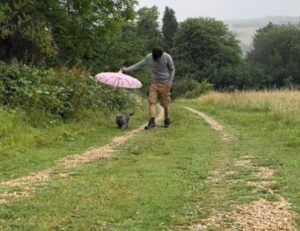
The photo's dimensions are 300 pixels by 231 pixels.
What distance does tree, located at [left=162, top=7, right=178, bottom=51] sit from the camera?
9325 centimetres

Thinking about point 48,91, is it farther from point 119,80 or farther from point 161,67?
point 161,67

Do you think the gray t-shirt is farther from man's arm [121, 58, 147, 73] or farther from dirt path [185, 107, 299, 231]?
dirt path [185, 107, 299, 231]

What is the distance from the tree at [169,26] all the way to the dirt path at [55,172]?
271ft

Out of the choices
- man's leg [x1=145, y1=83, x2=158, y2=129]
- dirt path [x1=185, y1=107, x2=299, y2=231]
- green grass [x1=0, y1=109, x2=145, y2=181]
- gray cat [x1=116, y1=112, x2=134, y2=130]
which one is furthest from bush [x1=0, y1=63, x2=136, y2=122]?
dirt path [x1=185, y1=107, x2=299, y2=231]

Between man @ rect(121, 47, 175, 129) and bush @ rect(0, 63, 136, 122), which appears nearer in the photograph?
bush @ rect(0, 63, 136, 122)

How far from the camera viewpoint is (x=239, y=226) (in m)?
5.04

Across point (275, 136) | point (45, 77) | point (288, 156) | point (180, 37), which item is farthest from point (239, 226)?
point (180, 37)

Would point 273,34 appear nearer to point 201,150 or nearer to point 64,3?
point 64,3

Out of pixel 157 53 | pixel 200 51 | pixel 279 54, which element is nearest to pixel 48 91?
pixel 157 53

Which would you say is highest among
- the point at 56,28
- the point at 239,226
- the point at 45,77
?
the point at 56,28

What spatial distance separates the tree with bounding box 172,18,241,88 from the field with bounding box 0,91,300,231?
7276 centimetres

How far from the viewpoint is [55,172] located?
7789mm

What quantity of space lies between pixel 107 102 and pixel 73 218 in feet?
44.2

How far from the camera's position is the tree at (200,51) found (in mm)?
85562
